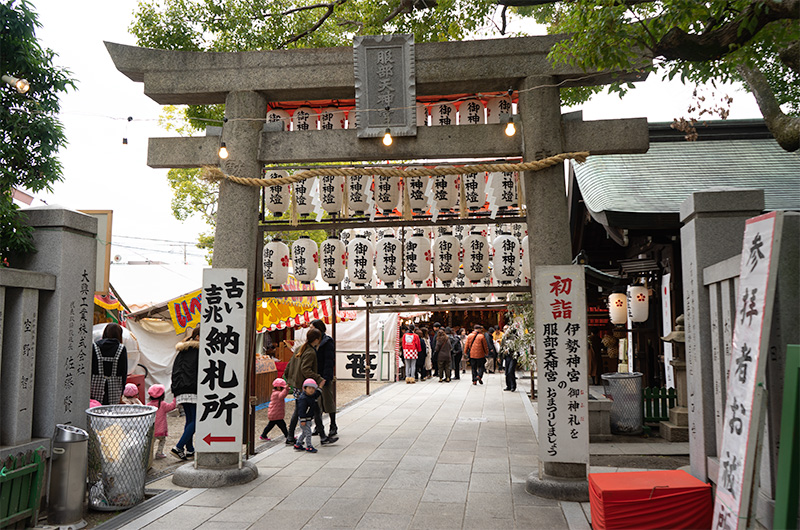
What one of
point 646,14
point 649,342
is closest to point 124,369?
point 646,14

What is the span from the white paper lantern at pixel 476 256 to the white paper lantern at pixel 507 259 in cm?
17

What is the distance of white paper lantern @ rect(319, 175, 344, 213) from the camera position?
848 cm

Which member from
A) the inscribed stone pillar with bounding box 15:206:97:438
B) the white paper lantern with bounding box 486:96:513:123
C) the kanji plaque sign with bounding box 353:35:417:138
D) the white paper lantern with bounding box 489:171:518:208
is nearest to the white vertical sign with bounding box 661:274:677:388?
the white paper lantern with bounding box 489:171:518:208

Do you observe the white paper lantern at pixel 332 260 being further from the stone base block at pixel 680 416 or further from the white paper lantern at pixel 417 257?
the stone base block at pixel 680 416

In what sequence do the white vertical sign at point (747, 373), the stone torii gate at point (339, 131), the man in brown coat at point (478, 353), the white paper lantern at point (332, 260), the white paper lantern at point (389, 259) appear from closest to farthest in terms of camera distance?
the white vertical sign at point (747, 373) → the stone torii gate at point (339, 131) → the white paper lantern at point (389, 259) → the white paper lantern at point (332, 260) → the man in brown coat at point (478, 353)

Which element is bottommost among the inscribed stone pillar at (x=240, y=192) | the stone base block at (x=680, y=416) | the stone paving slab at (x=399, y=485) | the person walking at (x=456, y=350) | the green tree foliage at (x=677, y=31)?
the stone paving slab at (x=399, y=485)

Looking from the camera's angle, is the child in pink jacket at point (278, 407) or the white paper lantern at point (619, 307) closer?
the child in pink jacket at point (278, 407)

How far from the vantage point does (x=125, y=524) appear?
228 inches

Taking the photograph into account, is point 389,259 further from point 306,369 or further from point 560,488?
point 560,488

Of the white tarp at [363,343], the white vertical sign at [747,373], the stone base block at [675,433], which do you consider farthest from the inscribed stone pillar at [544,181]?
the white tarp at [363,343]

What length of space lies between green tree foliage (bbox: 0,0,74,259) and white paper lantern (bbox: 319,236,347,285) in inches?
144

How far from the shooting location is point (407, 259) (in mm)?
8781

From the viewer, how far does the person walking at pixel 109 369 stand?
27.5ft

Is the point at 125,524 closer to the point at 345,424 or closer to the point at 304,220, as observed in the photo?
the point at 304,220
